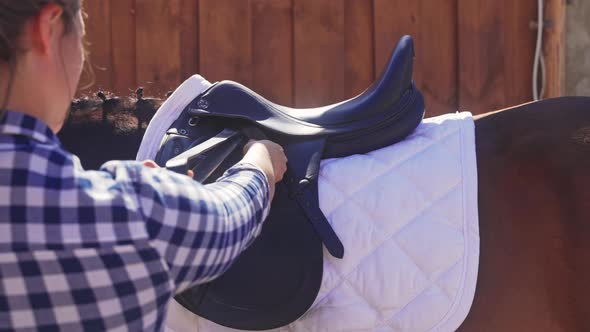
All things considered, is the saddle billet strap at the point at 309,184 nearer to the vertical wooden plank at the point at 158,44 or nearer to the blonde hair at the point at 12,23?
the blonde hair at the point at 12,23

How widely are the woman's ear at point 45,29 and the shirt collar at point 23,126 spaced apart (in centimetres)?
8

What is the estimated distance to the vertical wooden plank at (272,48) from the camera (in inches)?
119

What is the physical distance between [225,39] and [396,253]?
205 cm

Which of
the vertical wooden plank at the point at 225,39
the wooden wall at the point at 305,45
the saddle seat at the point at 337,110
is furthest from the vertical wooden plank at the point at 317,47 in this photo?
the saddle seat at the point at 337,110

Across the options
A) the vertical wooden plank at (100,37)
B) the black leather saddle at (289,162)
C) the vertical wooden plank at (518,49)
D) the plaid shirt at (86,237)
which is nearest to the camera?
the plaid shirt at (86,237)

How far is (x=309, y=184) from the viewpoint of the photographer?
1.21 meters

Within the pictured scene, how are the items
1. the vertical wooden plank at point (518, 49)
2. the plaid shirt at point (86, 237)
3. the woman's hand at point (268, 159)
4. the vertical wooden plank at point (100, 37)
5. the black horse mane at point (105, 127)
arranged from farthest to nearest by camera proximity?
the vertical wooden plank at point (518, 49), the vertical wooden plank at point (100, 37), the black horse mane at point (105, 127), the woman's hand at point (268, 159), the plaid shirt at point (86, 237)

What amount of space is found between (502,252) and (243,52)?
206 centimetres

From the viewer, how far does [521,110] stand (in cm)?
136

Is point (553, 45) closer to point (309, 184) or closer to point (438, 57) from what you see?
point (438, 57)

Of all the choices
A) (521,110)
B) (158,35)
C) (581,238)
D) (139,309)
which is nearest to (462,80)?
(158,35)

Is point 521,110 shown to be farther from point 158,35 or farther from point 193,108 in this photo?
point 158,35

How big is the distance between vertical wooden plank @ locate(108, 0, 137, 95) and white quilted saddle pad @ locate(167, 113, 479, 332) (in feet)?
6.56

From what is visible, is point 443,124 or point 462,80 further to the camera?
point 462,80
